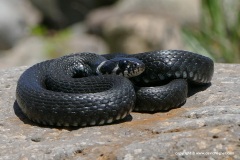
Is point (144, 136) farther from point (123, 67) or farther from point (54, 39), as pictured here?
point (54, 39)

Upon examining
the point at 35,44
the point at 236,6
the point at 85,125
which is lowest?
the point at 35,44

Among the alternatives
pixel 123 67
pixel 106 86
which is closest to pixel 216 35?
pixel 123 67

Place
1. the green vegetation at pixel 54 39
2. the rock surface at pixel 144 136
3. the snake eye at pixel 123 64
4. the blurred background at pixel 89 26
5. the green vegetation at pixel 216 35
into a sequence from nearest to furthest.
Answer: the rock surface at pixel 144 136 → the snake eye at pixel 123 64 → the green vegetation at pixel 216 35 → the blurred background at pixel 89 26 → the green vegetation at pixel 54 39

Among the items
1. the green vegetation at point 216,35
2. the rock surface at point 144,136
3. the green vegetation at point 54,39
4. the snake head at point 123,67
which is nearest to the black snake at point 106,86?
the snake head at point 123,67

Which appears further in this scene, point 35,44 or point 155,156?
point 35,44

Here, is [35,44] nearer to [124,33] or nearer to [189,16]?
[124,33]

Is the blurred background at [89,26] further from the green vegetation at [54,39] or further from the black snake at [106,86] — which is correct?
the black snake at [106,86]

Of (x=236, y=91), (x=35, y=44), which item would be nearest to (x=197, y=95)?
(x=236, y=91)

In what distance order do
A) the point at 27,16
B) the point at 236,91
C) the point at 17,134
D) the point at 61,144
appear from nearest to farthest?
the point at 61,144 < the point at 17,134 < the point at 236,91 < the point at 27,16
